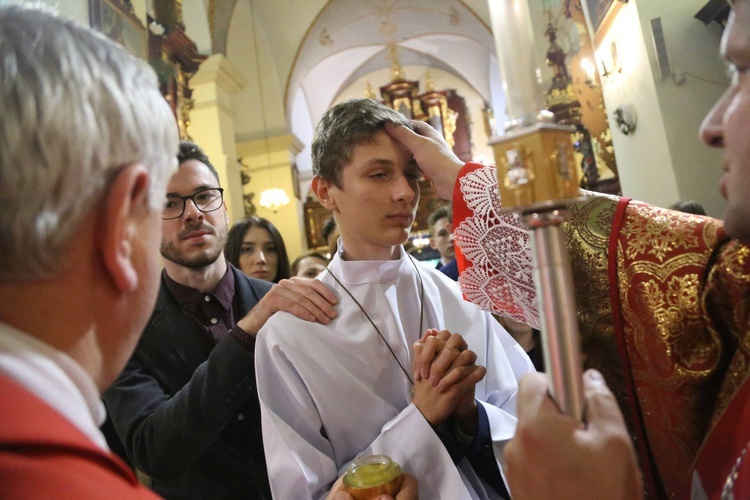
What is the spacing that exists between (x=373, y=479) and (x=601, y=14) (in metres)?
6.85

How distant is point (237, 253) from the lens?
364 cm

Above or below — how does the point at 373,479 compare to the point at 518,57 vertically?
below

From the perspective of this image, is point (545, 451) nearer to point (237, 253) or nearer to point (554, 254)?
point (554, 254)

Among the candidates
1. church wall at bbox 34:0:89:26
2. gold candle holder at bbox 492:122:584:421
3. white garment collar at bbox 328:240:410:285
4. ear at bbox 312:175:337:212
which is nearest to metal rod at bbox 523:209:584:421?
gold candle holder at bbox 492:122:584:421

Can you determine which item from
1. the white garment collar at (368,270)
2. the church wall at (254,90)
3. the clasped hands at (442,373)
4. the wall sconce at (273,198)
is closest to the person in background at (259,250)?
the white garment collar at (368,270)

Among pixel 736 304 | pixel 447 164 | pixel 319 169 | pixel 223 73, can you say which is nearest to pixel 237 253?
pixel 319 169

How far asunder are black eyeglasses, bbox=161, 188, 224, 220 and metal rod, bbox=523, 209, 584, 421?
1.79m

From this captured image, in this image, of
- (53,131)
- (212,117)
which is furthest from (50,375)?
(212,117)

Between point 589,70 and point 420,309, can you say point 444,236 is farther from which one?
point 589,70

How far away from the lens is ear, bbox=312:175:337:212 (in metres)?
1.92

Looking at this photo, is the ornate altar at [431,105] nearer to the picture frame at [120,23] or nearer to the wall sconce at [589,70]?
the wall sconce at [589,70]

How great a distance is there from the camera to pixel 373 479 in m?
1.16

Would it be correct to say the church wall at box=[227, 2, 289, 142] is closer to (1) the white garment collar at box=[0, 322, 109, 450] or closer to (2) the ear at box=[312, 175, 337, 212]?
(2) the ear at box=[312, 175, 337, 212]

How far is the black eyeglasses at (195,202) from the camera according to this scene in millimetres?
2172
